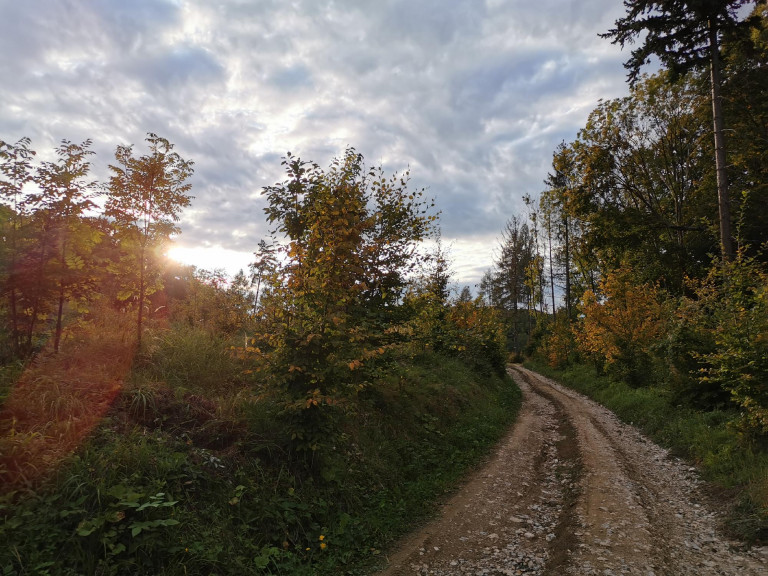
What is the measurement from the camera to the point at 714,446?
866 cm

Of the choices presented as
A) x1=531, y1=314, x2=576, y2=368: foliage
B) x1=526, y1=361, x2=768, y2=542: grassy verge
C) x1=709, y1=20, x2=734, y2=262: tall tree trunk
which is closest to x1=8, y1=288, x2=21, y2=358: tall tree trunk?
x1=526, y1=361, x2=768, y2=542: grassy verge

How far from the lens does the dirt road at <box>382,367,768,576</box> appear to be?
495 cm

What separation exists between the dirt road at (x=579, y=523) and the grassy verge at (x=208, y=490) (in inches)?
27.9

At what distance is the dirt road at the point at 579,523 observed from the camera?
4.95 meters

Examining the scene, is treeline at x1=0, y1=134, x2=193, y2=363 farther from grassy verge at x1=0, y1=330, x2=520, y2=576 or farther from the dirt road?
the dirt road

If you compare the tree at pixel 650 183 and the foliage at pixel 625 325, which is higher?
the tree at pixel 650 183

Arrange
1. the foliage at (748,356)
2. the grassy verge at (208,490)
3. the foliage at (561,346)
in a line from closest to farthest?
the grassy verge at (208,490) < the foliage at (748,356) < the foliage at (561,346)

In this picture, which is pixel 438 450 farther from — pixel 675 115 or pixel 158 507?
pixel 675 115

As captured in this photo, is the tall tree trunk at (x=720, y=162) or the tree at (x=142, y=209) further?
the tall tree trunk at (x=720, y=162)

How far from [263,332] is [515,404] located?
1419 cm

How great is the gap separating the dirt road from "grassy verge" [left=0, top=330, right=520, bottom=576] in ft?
2.32

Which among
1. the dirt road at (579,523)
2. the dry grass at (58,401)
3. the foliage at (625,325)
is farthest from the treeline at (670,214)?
the dry grass at (58,401)

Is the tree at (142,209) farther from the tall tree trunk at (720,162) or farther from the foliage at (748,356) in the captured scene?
the tall tree trunk at (720,162)

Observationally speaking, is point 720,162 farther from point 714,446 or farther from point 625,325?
point 714,446
